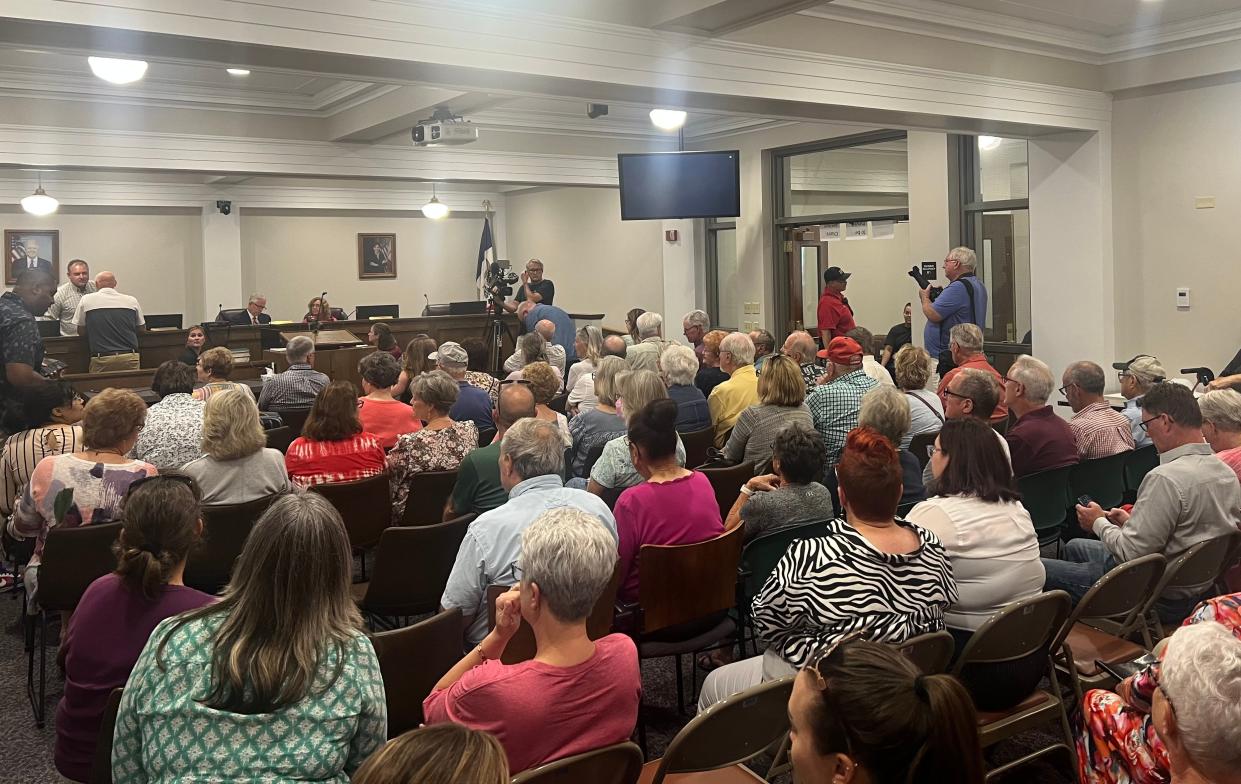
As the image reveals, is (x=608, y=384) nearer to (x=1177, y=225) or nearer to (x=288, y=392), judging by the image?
(x=288, y=392)

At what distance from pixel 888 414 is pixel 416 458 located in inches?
79.5

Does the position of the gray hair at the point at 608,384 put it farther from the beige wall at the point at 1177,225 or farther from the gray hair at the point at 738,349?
the beige wall at the point at 1177,225

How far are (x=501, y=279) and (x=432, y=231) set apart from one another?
13.8ft

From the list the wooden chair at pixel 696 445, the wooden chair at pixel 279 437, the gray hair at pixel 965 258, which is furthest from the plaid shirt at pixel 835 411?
the gray hair at pixel 965 258

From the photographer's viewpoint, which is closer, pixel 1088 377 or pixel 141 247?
pixel 1088 377

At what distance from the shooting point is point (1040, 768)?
3.13 m

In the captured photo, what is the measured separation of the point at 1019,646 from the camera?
2.63 metres

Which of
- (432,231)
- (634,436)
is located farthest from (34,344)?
(432,231)

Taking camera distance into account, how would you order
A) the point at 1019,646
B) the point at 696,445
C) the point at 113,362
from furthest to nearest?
the point at 113,362 → the point at 696,445 → the point at 1019,646

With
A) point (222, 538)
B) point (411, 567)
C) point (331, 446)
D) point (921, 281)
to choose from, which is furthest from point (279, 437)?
point (921, 281)

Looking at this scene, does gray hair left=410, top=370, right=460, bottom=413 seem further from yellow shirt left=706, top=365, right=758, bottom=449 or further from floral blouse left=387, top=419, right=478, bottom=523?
yellow shirt left=706, top=365, right=758, bottom=449

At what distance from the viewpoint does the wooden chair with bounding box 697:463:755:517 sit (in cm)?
412

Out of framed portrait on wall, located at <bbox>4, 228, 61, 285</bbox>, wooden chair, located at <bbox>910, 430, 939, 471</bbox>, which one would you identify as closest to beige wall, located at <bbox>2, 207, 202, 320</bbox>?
framed portrait on wall, located at <bbox>4, 228, 61, 285</bbox>

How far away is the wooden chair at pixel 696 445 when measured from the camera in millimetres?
5238
